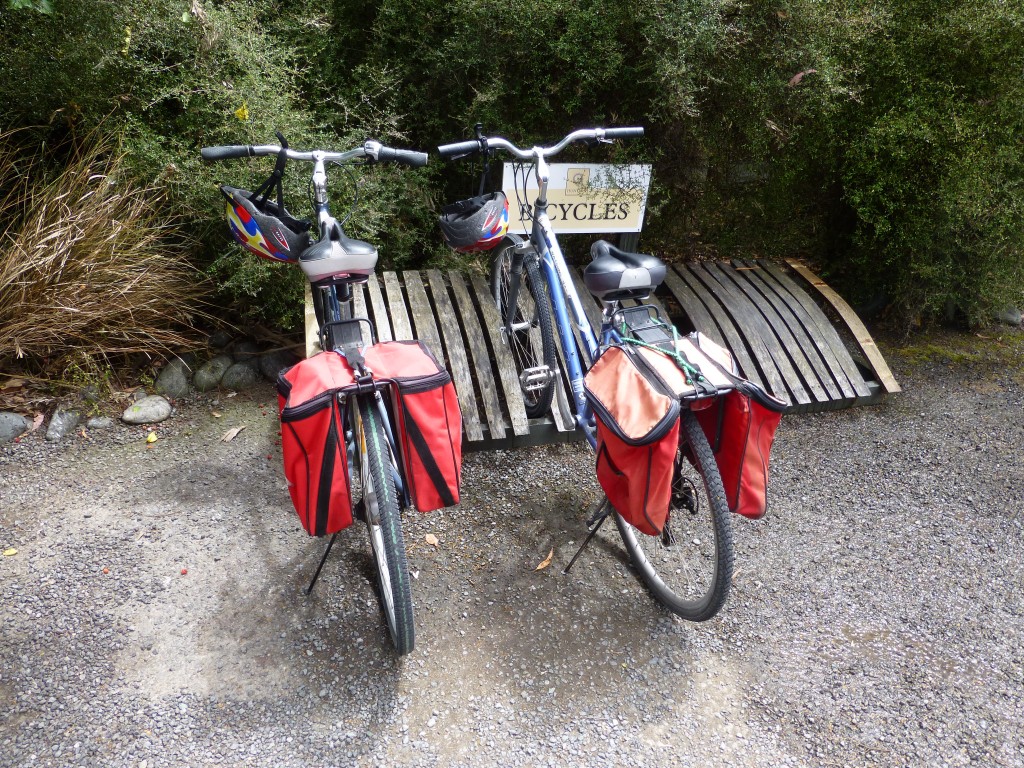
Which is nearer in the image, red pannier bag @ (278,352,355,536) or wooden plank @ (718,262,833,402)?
red pannier bag @ (278,352,355,536)

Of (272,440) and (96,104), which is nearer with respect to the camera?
(272,440)

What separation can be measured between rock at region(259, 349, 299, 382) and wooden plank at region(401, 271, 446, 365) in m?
0.79

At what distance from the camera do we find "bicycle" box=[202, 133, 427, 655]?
6.32 feet

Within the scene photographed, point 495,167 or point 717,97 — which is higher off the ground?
point 717,97

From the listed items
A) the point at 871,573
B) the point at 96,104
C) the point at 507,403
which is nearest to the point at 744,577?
the point at 871,573

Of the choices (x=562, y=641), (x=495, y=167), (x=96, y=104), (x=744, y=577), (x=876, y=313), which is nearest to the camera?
(x=562, y=641)

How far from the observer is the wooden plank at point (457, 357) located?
3281mm

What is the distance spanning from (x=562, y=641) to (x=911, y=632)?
1.25 metres

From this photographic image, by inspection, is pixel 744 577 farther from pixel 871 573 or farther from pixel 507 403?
pixel 507 403

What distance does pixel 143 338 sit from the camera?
12.1ft

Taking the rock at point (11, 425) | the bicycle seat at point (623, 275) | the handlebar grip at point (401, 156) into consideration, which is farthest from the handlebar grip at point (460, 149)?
the rock at point (11, 425)

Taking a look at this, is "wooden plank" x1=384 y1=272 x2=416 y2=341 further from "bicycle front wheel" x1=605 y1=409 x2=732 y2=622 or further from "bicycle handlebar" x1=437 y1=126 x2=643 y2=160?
"bicycle front wheel" x1=605 y1=409 x2=732 y2=622

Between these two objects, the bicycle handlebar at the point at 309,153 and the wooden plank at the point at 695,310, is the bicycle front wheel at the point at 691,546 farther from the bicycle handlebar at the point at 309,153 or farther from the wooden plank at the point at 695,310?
the bicycle handlebar at the point at 309,153

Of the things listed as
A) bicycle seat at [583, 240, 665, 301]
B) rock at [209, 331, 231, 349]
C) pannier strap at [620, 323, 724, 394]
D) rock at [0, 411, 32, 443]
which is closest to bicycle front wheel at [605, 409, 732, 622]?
pannier strap at [620, 323, 724, 394]
